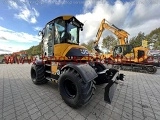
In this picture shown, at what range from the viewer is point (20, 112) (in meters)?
2.82

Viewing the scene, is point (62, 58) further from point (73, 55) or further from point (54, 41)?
point (54, 41)

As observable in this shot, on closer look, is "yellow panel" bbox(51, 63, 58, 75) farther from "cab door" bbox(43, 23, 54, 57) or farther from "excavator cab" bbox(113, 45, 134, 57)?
"excavator cab" bbox(113, 45, 134, 57)

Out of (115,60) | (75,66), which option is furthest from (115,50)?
(75,66)

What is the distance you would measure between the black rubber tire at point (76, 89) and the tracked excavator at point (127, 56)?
226 inches

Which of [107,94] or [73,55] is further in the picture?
[73,55]

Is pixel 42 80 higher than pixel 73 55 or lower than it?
lower

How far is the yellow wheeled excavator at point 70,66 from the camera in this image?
288cm

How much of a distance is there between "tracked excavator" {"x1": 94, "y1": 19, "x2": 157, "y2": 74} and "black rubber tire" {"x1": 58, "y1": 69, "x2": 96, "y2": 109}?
5.73 meters

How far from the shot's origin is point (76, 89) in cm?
296

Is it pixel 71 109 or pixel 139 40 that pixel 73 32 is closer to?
pixel 71 109

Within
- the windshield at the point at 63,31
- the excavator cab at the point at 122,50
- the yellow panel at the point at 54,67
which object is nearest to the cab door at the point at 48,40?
the windshield at the point at 63,31

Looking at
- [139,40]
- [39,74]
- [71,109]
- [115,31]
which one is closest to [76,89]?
[71,109]

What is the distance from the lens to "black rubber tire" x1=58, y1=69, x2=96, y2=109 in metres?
2.81

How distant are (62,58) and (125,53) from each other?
839 centimetres
